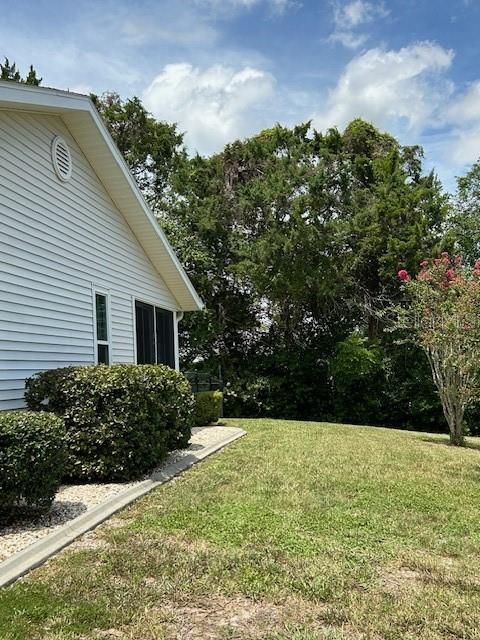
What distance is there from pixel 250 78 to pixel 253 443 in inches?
544

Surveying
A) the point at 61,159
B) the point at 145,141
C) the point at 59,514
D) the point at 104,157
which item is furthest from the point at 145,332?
the point at 145,141

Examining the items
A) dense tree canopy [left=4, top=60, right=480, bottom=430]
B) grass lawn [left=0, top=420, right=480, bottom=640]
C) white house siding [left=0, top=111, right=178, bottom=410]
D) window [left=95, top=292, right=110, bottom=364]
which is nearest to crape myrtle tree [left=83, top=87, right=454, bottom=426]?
dense tree canopy [left=4, top=60, right=480, bottom=430]

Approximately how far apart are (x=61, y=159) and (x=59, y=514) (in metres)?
5.20

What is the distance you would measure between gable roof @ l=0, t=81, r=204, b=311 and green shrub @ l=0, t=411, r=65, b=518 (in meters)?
3.69

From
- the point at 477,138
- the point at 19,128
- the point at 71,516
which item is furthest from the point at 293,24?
the point at 477,138

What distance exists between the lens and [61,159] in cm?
→ 798

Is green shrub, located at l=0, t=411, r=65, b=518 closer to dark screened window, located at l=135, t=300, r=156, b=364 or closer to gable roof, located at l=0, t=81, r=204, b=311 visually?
gable roof, located at l=0, t=81, r=204, b=311

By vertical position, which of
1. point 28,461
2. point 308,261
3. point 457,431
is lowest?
point 457,431

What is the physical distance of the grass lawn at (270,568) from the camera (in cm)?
298

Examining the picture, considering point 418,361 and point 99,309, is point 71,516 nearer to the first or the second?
point 99,309

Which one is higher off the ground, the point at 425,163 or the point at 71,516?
the point at 425,163

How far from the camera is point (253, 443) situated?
9.80 meters

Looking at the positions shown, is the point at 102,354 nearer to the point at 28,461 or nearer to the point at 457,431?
the point at 28,461

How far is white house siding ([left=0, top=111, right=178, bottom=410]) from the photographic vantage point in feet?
21.7
